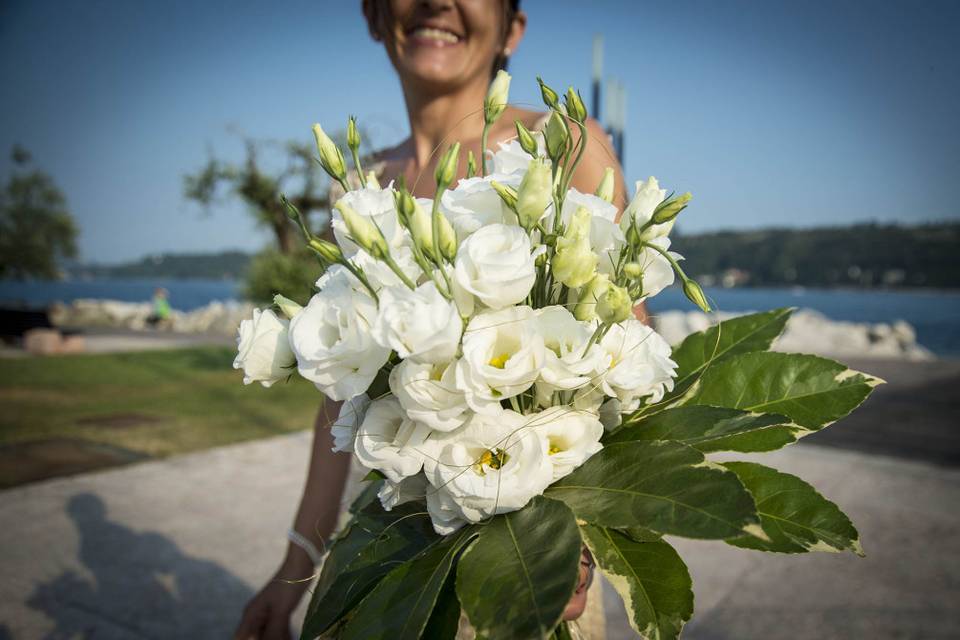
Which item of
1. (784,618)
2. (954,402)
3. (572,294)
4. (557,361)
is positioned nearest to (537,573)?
(557,361)

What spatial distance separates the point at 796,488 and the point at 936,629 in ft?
9.89

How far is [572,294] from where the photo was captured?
2.87 ft

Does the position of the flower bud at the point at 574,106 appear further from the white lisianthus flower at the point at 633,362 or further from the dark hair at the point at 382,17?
the dark hair at the point at 382,17

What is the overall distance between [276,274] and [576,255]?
1165 cm

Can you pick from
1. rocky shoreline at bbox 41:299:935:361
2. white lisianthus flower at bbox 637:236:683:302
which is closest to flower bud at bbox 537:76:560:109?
white lisianthus flower at bbox 637:236:683:302

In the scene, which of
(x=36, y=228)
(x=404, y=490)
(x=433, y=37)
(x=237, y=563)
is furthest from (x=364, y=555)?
(x=36, y=228)

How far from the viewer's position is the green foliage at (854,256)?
60875 mm

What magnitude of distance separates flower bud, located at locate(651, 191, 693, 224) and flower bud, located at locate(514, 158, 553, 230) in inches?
5.7

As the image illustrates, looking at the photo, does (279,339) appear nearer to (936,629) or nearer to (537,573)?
(537,573)

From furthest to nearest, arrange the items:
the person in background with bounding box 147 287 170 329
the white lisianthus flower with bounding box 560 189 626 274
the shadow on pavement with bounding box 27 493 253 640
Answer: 1. the person in background with bounding box 147 287 170 329
2. the shadow on pavement with bounding box 27 493 253 640
3. the white lisianthus flower with bounding box 560 189 626 274

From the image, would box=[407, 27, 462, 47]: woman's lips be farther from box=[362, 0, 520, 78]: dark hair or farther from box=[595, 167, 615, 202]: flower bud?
box=[595, 167, 615, 202]: flower bud

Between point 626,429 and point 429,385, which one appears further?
point 626,429

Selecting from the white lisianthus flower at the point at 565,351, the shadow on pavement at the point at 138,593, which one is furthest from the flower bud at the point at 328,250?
the shadow on pavement at the point at 138,593

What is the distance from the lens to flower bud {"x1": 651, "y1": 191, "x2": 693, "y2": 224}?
0.80 metres
